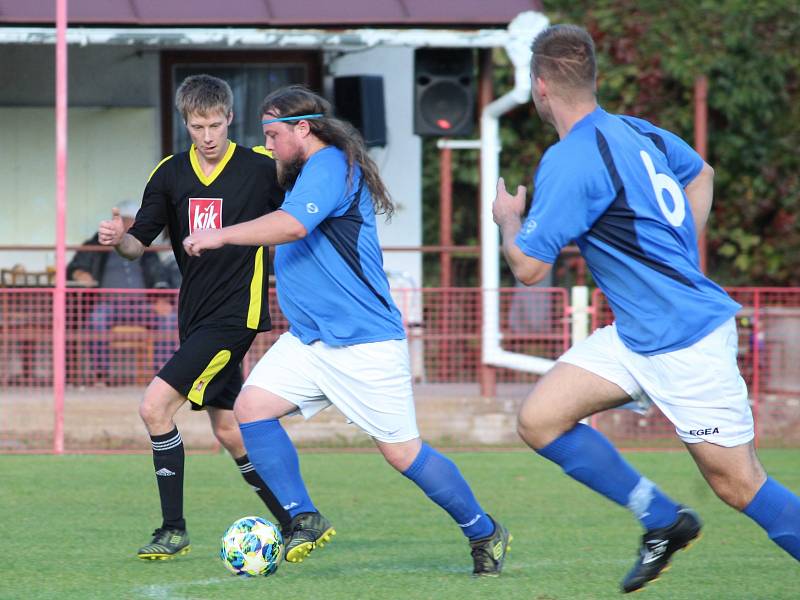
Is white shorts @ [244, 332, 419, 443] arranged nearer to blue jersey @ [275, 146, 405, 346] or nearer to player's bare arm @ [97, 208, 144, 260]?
blue jersey @ [275, 146, 405, 346]

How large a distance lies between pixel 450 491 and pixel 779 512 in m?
1.40

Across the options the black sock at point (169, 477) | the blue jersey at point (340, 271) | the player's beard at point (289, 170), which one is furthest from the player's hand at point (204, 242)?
the black sock at point (169, 477)

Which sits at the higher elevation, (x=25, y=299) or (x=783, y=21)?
(x=783, y=21)

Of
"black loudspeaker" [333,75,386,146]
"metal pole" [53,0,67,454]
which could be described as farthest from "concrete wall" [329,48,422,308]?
"metal pole" [53,0,67,454]

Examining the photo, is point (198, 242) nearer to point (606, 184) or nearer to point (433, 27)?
point (606, 184)

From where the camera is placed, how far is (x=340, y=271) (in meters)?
5.68

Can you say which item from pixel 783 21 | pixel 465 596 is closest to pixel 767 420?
pixel 465 596

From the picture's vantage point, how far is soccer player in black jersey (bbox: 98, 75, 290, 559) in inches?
244

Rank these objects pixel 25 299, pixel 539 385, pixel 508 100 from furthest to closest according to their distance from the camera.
A: pixel 508 100
pixel 25 299
pixel 539 385

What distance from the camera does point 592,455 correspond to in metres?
5.16

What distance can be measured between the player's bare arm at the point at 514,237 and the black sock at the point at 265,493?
6.23ft

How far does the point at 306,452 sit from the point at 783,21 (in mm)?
10164

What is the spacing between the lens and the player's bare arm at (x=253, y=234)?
5324 millimetres

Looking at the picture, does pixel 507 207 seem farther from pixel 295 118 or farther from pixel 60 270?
pixel 60 270
